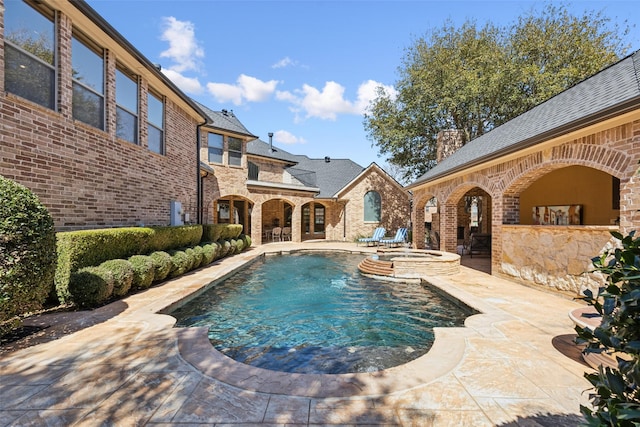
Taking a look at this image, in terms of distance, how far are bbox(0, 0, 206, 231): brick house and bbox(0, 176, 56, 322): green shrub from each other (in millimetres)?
1527

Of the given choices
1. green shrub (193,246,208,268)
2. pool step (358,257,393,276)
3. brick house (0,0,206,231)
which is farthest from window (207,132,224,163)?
pool step (358,257,393,276)

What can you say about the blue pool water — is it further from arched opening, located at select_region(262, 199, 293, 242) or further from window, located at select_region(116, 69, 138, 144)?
arched opening, located at select_region(262, 199, 293, 242)

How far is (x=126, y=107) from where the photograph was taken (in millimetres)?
7820

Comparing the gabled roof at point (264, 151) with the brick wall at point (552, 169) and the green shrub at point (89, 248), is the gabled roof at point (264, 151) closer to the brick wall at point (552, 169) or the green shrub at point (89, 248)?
the brick wall at point (552, 169)

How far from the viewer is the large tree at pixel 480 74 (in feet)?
58.3

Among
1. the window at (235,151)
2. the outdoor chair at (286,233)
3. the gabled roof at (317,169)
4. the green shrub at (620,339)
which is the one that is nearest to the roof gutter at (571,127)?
the green shrub at (620,339)

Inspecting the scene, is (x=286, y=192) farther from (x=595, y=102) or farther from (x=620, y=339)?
(x=620, y=339)

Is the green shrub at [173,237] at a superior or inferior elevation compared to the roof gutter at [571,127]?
inferior

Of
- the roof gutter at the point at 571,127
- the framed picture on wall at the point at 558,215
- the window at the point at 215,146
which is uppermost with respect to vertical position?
the window at the point at 215,146

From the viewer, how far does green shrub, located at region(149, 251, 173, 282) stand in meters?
Answer: 7.19

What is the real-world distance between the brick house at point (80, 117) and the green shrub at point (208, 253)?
1679 mm

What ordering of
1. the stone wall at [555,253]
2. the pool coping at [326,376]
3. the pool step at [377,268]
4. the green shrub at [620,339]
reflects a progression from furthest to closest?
the pool step at [377,268] < the stone wall at [555,253] < the pool coping at [326,376] < the green shrub at [620,339]

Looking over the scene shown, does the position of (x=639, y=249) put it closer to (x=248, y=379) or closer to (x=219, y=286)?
(x=248, y=379)

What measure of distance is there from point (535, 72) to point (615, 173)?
52.7 feet
